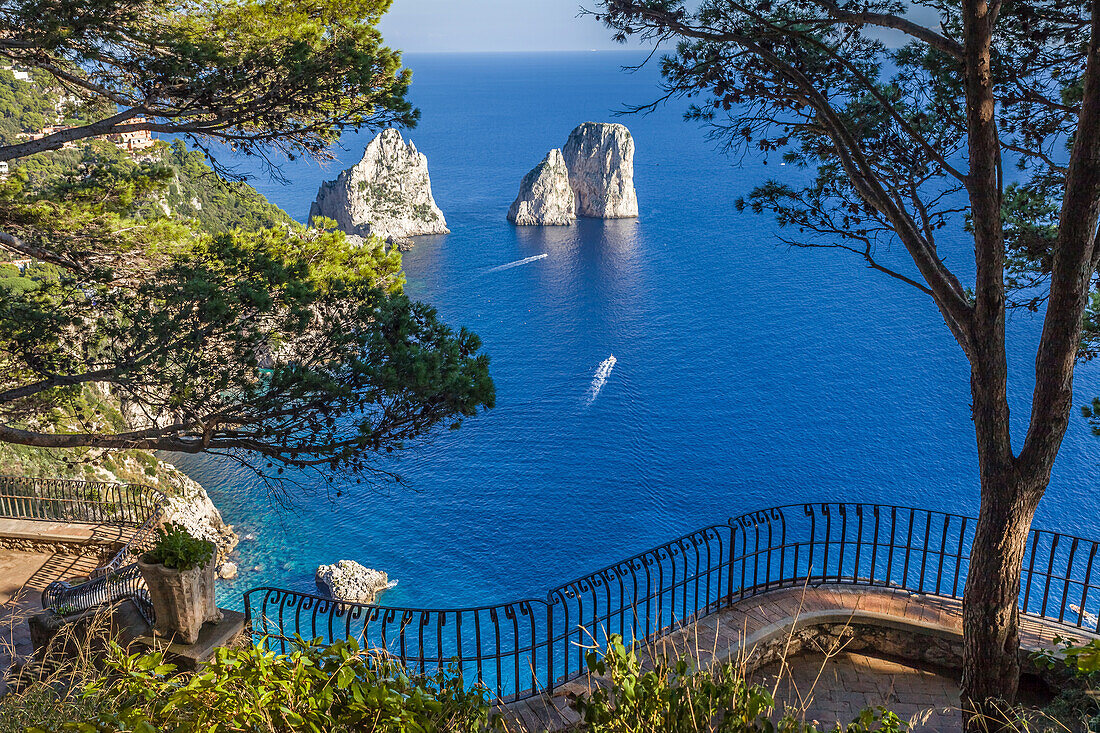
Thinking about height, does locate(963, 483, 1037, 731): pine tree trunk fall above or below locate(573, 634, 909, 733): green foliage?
below

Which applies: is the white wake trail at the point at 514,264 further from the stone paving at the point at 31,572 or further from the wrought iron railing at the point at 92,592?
the wrought iron railing at the point at 92,592

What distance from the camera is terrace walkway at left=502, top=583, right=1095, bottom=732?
6.74 m

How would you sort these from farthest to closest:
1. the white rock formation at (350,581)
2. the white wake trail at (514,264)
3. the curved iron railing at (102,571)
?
the white wake trail at (514,264) < the white rock formation at (350,581) < the curved iron railing at (102,571)

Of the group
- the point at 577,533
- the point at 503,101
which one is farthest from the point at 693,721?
the point at 503,101

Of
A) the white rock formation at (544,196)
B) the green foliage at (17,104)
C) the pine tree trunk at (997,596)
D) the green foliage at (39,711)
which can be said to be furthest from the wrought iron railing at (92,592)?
the white rock formation at (544,196)

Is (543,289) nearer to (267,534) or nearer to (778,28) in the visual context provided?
(267,534)

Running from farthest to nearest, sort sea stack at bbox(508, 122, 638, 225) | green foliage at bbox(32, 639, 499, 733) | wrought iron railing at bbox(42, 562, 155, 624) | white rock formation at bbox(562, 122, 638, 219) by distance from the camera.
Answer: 1. white rock formation at bbox(562, 122, 638, 219)
2. sea stack at bbox(508, 122, 638, 225)
3. wrought iron railing at bbox(42, 562, 155, 624)
4. green foliage at bbox(32, 639, 499, 733)

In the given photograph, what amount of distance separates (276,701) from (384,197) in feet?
278

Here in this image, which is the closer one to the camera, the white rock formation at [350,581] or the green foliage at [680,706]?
the green foliage at [680,706]

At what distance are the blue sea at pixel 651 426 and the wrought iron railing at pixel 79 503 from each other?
13.6 m

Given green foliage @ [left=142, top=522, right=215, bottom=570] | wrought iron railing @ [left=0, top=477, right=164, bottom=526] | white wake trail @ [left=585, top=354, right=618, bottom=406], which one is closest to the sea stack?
white wake trail @ [left=585, top=354, right=618, bottom=406]

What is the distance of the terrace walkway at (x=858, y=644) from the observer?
6742mm

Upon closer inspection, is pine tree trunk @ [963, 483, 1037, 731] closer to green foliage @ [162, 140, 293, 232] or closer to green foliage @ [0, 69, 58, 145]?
green foliage @ [0, 69, 58, 145]

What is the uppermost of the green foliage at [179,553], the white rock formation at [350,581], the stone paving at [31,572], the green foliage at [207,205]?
the green foliage at [207,205]
